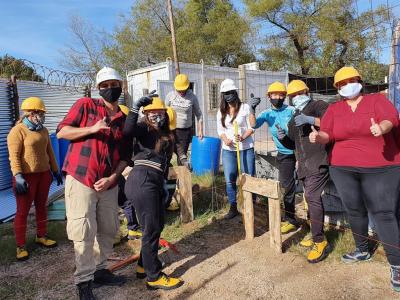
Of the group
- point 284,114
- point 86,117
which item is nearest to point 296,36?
point 284,114

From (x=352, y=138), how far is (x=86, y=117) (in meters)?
2.31

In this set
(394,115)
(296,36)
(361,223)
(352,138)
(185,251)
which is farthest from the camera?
(296,36)

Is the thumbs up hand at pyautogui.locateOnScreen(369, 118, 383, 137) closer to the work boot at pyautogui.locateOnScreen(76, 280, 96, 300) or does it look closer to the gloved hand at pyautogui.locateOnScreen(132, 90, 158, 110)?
the gloved hand at pyautogui.locateOnScreen(132, 90, 158, 110)

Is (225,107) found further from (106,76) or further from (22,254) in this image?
(22,254)

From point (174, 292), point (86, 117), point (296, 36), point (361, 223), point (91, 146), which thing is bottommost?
point (174, 292)

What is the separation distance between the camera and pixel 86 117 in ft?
9.94

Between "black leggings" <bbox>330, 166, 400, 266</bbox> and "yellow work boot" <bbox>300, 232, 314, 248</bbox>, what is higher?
"black leggings" <bbox>330, 166, 400, 266</bbox>

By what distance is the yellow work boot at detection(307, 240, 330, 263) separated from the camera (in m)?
3.72

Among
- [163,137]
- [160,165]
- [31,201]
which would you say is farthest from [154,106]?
[31,201]

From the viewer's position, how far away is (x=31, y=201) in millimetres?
4348

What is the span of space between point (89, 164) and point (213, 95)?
10159mm

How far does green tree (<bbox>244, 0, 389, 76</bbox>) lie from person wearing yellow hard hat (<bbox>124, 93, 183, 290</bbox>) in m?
18.8

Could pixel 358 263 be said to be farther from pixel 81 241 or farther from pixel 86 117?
pixel 86 117

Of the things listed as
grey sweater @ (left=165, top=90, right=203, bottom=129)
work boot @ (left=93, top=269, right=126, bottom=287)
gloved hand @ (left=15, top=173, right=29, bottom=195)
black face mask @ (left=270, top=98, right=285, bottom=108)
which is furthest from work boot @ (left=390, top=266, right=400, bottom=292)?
gloved hand @ (left=15, top=173, right=29, bottom=195)
